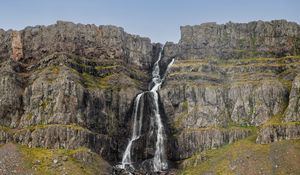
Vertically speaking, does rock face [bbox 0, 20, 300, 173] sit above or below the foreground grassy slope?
above

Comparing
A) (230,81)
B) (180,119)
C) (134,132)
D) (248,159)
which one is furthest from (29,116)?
(230,81)

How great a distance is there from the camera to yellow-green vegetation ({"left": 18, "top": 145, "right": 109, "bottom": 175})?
12000cm

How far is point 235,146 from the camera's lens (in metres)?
132

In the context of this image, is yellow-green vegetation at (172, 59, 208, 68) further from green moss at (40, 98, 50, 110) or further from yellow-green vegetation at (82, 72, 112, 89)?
green moss at (40, 98, 50, 110)

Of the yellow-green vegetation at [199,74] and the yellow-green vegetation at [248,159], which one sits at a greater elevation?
the yellow-green vegetation at [199,74]

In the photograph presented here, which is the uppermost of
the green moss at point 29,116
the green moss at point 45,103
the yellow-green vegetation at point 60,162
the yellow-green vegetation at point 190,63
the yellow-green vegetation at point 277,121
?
the yellow-green vegetation at point 190,63

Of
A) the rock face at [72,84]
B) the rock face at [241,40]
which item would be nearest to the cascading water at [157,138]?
the rock face at [72,84]

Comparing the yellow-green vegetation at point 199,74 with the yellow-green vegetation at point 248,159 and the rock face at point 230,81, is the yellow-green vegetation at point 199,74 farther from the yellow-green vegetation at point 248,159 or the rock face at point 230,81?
the yellow-green vegetation at point 248,159

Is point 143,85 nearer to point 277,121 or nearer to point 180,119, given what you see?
point 180,119

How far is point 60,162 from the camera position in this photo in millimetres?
123125

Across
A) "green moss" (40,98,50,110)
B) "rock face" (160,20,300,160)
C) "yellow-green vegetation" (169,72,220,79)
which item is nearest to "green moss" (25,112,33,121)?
"green moss" (40,98,50,110)

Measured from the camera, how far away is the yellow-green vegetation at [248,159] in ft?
385

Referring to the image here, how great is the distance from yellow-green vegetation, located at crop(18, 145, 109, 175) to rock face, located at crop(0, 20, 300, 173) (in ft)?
14.5

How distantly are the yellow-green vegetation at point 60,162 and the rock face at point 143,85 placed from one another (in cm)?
442
